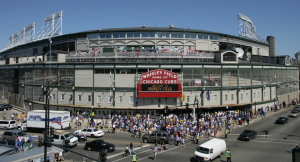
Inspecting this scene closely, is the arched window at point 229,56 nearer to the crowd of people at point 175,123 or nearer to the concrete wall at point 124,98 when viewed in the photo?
the crowd of people at point 175,123

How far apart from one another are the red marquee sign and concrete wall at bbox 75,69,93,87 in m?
10.6

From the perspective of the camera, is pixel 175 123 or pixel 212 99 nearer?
pixel 175 123

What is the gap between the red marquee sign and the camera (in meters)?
40.6

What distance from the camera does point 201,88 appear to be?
141 feet

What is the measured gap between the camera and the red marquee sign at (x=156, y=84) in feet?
133

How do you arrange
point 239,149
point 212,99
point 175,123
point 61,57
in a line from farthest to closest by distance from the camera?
point 61,57 → point 212,99 → point 175,123 → point 239,149

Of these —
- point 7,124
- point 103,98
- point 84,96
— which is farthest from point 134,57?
point 7,124

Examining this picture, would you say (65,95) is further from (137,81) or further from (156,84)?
(156,84)

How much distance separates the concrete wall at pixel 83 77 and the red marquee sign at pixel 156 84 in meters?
10.6

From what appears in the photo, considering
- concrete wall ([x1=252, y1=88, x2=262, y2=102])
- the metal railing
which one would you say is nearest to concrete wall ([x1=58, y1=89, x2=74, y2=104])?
the metal railing

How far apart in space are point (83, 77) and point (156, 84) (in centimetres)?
1522

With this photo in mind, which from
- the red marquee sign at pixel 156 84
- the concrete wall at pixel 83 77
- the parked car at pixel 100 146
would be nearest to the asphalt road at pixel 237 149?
the parked car at pixel 100 146

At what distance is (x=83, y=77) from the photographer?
43594 millimetres

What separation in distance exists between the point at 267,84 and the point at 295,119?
12008 mm
